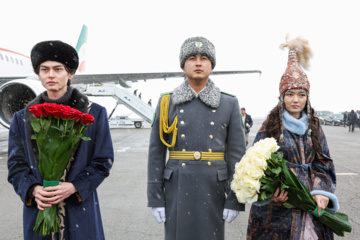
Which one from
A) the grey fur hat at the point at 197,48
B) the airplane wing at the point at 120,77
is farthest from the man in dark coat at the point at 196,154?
the airplane wing at the point at 120,77

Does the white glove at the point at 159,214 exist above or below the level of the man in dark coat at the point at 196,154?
below

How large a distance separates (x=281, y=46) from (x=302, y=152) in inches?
35.0

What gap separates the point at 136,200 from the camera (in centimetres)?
473

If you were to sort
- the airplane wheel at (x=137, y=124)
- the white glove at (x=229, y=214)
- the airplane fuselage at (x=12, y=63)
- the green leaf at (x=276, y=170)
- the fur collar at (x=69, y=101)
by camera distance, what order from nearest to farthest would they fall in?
the green leaf at (x=276, y=170), the fur collar at (x=69, y=101), the white glove at (x=229, y=214), the airplane fuselage at (x=12, y=63), the airplane wheel at (x=137, y=124)

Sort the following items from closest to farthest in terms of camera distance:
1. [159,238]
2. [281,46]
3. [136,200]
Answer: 1. [281,46]
2. [159,238]
3. [136,200]

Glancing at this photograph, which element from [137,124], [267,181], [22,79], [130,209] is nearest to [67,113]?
[267,181]

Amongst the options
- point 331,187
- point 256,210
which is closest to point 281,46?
point 331,187

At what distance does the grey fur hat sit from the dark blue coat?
76 cm

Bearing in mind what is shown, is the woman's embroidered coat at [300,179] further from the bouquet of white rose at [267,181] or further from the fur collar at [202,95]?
the fur collar at [202,95]

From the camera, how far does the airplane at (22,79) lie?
8.62 m

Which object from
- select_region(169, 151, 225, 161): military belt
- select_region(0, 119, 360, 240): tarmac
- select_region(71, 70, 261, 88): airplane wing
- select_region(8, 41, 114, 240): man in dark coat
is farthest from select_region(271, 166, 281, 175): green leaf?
select_region(71, 70, 261, 88): airplane wing

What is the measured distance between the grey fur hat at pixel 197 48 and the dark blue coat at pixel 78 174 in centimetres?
76

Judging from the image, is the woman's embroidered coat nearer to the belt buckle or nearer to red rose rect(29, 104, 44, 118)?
the belt buckle

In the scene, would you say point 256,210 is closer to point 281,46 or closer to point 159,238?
point 281,46
